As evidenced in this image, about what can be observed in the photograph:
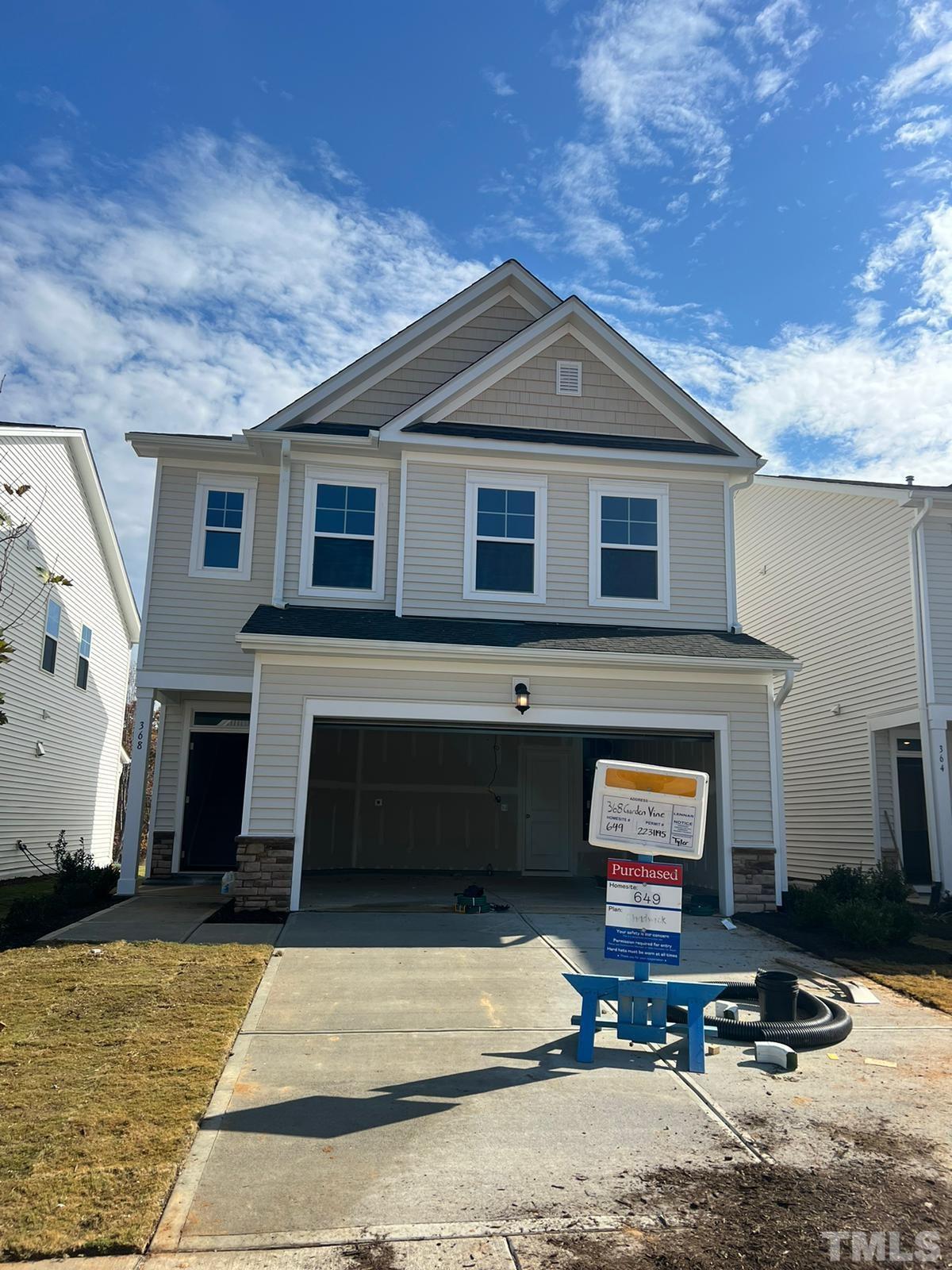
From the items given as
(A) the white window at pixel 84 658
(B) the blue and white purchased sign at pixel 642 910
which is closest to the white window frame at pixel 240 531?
(A) the white window at pixel 84 658

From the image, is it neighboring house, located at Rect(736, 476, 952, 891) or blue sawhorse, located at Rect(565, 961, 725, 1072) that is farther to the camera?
neighboring house, located at Rect(736, 476, 952, 891)

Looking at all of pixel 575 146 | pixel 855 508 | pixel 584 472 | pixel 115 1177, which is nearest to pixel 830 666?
pixel 855 508

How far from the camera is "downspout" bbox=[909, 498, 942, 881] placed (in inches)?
513

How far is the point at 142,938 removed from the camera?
885cm

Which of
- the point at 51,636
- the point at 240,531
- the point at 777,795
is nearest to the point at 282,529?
the point at 240,531

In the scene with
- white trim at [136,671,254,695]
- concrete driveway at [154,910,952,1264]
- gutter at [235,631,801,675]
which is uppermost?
gutter at [235,631,801,675]

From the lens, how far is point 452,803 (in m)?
17.3

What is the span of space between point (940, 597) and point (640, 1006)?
9.98 meters

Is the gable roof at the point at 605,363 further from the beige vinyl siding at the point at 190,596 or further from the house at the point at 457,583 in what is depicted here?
→ the beige vinyl siding at the point at 190,596

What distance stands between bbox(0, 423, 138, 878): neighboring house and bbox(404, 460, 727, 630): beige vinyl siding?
5440mm

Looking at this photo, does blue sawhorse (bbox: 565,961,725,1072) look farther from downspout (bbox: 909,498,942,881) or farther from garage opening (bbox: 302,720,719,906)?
garage opening (bbox: 302,720,719,906)

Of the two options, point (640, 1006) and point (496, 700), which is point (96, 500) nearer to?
point (496, 700)

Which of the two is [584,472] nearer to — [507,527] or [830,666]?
[507,527]

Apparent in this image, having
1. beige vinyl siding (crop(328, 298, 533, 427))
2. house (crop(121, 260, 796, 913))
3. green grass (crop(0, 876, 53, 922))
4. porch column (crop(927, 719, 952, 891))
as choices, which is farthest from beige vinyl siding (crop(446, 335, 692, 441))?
green grass (crop(0, 876, 53, 922))
